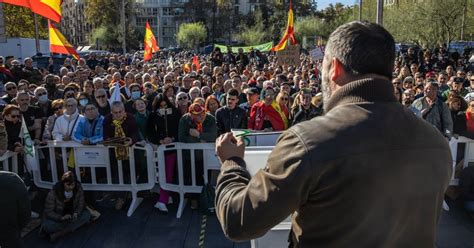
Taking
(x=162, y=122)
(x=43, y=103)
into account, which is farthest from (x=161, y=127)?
(x=43, y=103)

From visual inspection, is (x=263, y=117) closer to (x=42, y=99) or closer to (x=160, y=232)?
(x=160, y=232)

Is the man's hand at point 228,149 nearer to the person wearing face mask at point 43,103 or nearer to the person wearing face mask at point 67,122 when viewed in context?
the person wearing face mask at point 67,122

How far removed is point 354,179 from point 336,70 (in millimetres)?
406

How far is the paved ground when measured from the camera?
5.51 m

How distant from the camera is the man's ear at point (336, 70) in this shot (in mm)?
1593

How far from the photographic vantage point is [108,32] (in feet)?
230

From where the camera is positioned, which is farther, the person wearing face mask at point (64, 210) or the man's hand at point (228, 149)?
the person wearing face mask at point (64, 210)

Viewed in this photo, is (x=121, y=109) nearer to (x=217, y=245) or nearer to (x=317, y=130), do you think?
(x=217, y=245)

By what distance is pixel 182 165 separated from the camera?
21.6ft

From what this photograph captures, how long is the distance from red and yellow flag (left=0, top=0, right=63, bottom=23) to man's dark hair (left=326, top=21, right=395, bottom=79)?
908 cm

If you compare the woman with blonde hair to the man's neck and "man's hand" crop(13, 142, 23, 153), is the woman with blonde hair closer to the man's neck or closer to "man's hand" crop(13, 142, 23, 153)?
the man's neck

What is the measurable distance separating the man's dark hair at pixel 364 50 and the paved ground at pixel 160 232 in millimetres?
4232

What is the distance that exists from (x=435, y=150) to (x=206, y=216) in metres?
5.09

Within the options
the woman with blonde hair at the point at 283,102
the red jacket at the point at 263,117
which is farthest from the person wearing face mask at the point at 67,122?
the woman with blonde hair at the point at 283,102
